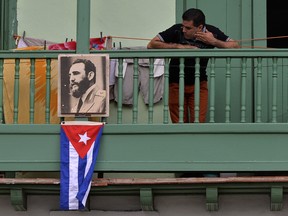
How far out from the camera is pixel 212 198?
8453 mm

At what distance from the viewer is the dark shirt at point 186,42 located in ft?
28.6

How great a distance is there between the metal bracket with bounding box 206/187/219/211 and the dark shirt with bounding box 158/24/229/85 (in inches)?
47.8

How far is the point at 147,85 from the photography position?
9039mm

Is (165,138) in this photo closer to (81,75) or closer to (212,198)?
(212,198)

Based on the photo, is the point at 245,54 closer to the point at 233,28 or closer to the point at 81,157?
the point at 233,28

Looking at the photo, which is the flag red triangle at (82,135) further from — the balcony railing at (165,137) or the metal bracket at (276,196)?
the metal bracket at (276,196)

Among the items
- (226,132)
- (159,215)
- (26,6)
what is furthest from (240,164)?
(26,6)

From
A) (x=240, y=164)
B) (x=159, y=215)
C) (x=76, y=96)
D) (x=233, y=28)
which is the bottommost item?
(x=159, y=215)

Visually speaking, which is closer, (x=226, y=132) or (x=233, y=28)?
(x=226, y=132)

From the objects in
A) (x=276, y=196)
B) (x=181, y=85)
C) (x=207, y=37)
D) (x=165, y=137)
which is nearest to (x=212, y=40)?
(x=207, y=37)

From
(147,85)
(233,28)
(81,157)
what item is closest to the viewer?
(81,157)

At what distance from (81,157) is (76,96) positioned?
652mm

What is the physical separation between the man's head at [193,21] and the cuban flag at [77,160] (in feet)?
4.77

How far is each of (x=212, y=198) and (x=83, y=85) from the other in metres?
1.85
